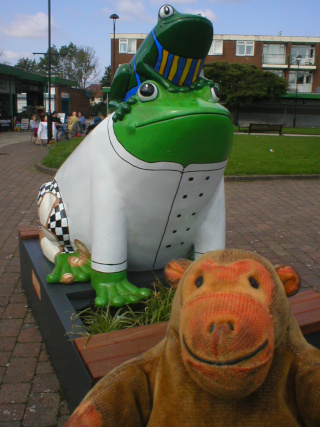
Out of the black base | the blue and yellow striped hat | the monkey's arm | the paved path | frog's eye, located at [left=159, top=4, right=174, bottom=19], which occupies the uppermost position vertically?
frog's eye, located at [left=159, top=4, right=174, bottom=19]

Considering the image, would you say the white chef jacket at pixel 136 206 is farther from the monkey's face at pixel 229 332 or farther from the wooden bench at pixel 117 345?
the monkey's face at pixel 229 332

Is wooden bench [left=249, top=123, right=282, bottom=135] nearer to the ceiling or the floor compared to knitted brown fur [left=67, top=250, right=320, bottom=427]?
nearer to the ceiling

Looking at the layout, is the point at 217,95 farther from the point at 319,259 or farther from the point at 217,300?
the point at 319,259

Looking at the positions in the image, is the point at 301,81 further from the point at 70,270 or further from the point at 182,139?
the point at 182,139

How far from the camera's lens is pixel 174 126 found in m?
2.19

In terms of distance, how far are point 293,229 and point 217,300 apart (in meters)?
5.29

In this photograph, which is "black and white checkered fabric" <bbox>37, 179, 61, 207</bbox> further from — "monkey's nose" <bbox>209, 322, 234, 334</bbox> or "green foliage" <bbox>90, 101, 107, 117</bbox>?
"green foliage" <bbox>90, 101, 107, 117</bbox>

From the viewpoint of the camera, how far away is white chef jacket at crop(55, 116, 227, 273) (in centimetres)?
241

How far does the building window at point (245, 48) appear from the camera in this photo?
142 ft

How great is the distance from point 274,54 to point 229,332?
154 ft

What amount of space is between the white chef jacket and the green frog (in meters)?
0.38

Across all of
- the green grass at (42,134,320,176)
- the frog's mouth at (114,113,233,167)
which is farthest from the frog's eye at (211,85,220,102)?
the green grass at (42,134,320,176)

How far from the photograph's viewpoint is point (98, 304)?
258 centimetres

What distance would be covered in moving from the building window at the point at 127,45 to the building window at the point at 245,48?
33.8 feet
